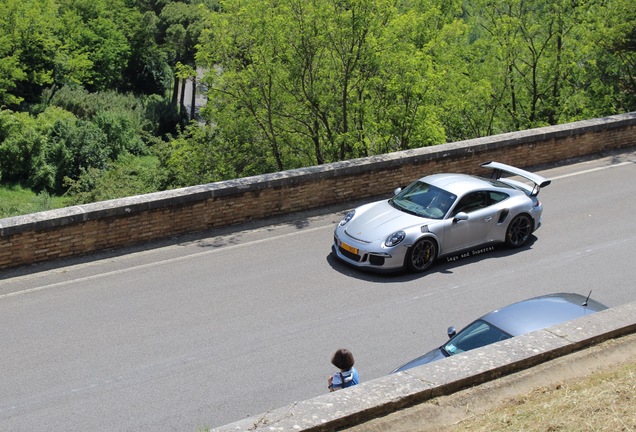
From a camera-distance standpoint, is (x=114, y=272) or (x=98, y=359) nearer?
(x=98, y=359)

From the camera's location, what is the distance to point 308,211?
14.9 meters

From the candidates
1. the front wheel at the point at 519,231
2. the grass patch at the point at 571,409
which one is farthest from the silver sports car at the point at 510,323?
the front wheel at the point at 519,231

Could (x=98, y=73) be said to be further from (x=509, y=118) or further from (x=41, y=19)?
(x=509, y=118)

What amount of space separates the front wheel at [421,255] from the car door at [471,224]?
264mm

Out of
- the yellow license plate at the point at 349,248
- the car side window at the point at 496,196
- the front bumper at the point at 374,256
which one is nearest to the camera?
the front bumper at the point at 374,256

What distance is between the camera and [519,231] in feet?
43.4

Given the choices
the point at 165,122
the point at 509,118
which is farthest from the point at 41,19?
the point at 509,118

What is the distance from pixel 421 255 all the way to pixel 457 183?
1527mm

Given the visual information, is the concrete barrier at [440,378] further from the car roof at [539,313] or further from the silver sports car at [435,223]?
the silver sports car at [435,223]

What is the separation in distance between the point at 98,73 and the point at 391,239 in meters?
49.3

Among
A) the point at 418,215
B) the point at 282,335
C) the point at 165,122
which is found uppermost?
the point at 418,215

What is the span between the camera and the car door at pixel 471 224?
40.8ft

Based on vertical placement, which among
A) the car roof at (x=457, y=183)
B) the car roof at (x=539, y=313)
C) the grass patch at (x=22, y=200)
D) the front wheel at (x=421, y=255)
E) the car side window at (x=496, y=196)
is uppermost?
the car roof at (x=457, y=183)

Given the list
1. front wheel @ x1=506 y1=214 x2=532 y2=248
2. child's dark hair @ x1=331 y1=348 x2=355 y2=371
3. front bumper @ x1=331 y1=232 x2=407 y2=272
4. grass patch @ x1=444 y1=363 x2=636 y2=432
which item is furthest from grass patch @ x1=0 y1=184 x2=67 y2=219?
grass patch @ x1=444 y1=363 x2=636 y2=432
